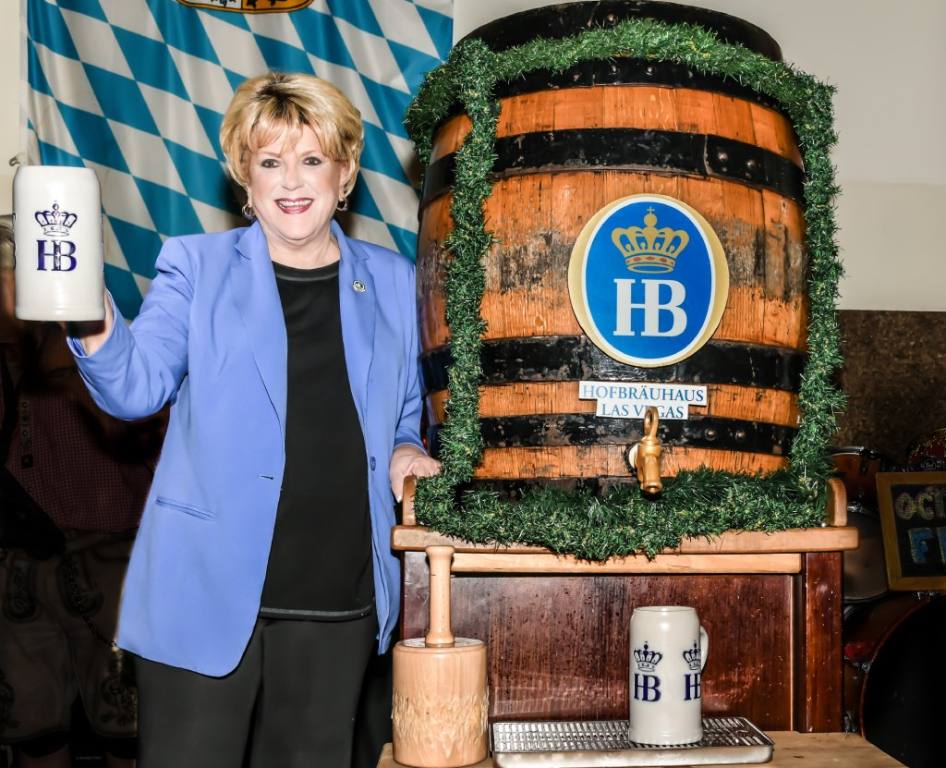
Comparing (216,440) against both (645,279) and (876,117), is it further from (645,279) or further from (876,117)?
(876,117)

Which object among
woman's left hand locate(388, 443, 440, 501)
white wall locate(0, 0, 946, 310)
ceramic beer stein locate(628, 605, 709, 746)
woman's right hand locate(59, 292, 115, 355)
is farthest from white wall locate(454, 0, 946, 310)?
ceramic beer stein locate(628, 605, 709, 746)

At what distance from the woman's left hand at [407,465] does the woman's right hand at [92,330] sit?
1.64ft

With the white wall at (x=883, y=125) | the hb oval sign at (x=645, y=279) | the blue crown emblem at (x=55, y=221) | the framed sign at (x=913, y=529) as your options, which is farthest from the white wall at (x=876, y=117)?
the blue crown emblem at (x=55, y=221)

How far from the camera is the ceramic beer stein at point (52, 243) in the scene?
53.7 inches

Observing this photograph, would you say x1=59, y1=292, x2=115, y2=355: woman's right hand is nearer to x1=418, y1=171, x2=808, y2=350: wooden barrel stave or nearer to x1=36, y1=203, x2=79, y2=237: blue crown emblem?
x1=36, y1=203, x2=79, y2=237: blue crown emblem

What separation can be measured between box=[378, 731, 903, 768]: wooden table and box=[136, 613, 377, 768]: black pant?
0.82ft

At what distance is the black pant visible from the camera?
68.3 inches

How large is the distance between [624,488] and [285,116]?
33.1 inches

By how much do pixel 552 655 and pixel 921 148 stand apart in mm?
2175

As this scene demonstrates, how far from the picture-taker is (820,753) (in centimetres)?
151

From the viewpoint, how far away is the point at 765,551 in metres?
1.59

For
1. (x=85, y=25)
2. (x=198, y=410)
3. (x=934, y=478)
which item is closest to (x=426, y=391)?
(x=198, y=410)

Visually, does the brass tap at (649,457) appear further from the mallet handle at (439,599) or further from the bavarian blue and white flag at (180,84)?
the bavarian blue and white flag at (180,84)

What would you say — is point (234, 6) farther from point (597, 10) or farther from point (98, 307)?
point (98, 307)
